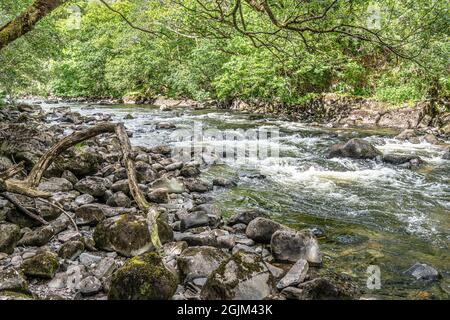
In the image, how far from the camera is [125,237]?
3.94m

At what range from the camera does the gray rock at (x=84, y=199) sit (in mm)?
5298

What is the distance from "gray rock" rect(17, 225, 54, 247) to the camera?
397cm

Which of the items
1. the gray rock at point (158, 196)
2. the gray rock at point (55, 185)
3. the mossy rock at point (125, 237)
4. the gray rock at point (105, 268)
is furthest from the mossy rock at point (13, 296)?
the gray rock at point (158, 196)

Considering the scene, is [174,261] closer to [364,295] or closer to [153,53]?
[364,295]

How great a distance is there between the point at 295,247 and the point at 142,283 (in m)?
1.73

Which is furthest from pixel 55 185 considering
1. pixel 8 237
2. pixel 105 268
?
pixel 105 268

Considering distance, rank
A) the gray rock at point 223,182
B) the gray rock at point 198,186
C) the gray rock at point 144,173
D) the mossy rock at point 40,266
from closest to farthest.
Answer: the mossy rock at point 40,266 → the gray rock at point 198,186 → the gray rock at point 144,173 → the gray rock at point 223,182

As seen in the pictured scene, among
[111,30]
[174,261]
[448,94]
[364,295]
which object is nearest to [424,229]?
[364,295]

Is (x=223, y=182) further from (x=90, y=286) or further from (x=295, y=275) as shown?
(x=90, y=286)

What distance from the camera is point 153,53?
27.9 meters

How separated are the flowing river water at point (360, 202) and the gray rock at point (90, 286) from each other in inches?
89.4

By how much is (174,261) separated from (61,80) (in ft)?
114

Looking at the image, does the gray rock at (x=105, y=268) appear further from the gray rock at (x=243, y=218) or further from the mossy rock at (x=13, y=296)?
the gray rock at (x=243, y=218)

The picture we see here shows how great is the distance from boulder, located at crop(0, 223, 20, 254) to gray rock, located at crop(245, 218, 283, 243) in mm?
2540
